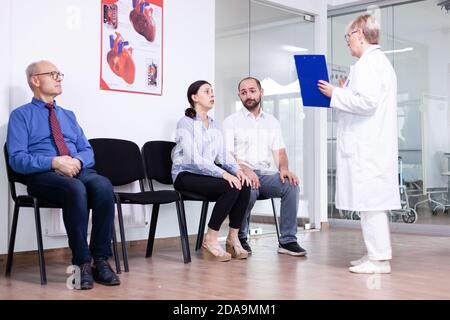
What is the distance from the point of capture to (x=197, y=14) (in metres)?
4.61

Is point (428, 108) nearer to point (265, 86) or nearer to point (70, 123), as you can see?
point (265, 86)

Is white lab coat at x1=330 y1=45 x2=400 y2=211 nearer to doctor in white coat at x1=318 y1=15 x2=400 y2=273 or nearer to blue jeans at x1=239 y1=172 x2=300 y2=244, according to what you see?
doctor in white coat at x1=318 y1=15 x2=400 y2=273

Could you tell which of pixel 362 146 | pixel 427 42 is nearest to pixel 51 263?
pixel 362 146

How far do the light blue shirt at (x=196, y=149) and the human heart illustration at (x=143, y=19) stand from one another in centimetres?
86

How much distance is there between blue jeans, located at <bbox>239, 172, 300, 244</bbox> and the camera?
3982mm

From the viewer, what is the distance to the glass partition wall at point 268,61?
489 centimetres

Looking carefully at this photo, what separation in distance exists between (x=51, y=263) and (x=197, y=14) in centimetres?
226

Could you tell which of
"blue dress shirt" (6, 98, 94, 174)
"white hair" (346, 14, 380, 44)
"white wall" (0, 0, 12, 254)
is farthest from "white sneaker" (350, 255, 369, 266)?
"white wall" (0, 0, 12, 254)

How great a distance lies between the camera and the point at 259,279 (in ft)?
9.83

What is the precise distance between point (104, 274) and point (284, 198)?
1.58 meters

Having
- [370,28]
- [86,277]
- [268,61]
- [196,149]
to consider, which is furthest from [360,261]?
[268,61]

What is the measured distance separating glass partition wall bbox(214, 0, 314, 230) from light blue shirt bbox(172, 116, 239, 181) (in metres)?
1.01

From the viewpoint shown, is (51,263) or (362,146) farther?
(51,263)

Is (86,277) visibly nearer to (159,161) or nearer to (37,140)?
(37,140)
